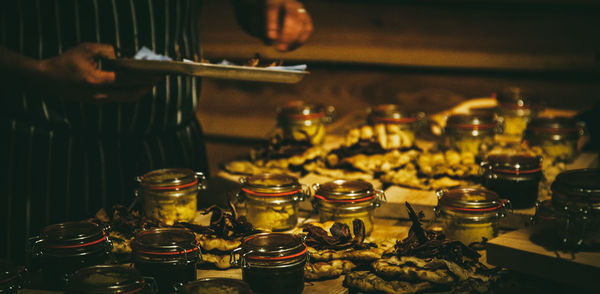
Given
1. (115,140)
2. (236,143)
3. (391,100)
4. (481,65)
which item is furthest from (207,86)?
(115,140)

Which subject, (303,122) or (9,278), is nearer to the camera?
(9,278)

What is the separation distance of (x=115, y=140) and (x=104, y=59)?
634 mm

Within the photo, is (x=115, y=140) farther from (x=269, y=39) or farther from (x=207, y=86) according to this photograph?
(x=207, y=86)

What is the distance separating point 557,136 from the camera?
297cm

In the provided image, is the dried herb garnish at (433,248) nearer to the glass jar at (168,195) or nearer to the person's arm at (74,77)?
the glass jar at (168,195)

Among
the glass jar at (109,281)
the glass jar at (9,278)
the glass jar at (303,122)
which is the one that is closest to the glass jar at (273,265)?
the glass jar at (109,281)

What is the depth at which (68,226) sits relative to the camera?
183cm

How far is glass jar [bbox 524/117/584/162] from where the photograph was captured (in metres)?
2.97

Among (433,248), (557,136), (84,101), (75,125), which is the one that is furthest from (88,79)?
(557,136)

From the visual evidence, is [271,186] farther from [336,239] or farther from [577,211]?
[577,211]

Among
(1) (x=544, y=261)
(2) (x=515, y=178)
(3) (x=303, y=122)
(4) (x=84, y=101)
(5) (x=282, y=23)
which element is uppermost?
(5) (x=282, y=23)

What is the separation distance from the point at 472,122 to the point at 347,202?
1.16 metres

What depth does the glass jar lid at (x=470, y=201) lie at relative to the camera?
2.01 metres

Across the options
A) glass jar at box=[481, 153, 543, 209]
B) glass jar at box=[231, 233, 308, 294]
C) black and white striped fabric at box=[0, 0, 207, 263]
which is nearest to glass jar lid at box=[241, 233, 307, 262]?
glass jar at box=[231, 233, 308, 294]
